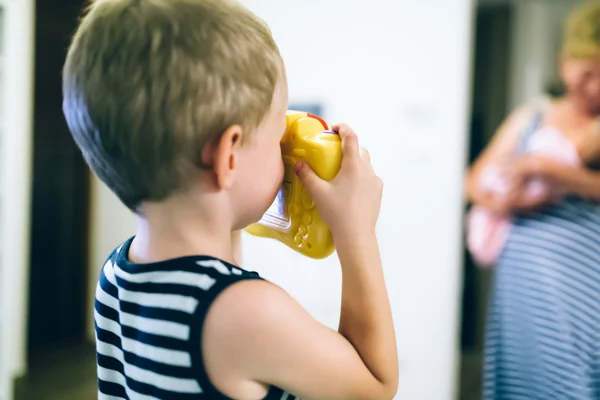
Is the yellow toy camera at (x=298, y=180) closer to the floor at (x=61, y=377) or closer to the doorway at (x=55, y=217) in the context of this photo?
the floor at (x=61, y=377)

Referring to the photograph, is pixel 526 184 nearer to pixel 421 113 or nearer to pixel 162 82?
pixel 421 113

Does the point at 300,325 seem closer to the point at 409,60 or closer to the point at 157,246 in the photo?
the point at 157,246

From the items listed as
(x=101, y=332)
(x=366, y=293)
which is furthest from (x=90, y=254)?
(x=366, y=293)

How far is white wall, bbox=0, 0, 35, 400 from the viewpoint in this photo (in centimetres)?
164

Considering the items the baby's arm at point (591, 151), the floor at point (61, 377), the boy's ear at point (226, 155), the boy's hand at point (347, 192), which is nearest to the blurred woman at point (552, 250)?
the baby's arm at point (591, 151)

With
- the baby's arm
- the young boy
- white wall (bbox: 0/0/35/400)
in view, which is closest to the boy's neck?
the young boy

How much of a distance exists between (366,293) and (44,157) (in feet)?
6.65

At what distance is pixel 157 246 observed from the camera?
1.42 feet

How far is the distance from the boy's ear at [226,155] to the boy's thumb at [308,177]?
73mm

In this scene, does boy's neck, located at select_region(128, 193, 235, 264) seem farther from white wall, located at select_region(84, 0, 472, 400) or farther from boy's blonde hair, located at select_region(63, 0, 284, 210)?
white wall, located at select_region(84, 0, 472, 400)

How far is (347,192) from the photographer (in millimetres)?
449

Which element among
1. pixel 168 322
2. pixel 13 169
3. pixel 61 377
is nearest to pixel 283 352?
pixel 168 322

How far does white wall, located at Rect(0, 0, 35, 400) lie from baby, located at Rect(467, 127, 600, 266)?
4.81ft

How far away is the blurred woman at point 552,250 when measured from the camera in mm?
801
